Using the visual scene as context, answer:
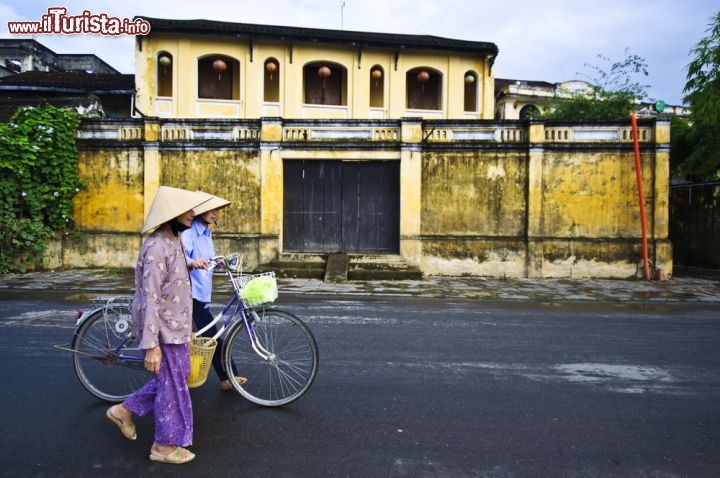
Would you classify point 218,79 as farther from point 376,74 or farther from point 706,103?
point 706,103

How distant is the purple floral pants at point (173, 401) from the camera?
3551 millimetres

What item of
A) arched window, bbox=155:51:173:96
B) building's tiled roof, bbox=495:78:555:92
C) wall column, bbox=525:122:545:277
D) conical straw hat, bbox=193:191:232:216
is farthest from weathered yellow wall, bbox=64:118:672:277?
building's tiled roof, bbox=495:78:555:92

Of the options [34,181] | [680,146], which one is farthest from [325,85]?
[680,146]

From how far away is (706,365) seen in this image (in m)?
5.95

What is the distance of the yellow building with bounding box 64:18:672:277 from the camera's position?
14.3 metres

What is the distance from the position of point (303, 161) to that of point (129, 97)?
9.47 metres

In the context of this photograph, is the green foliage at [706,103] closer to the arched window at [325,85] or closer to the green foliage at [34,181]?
the arched window at [325,85]

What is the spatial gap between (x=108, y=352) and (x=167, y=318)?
124 centimetres

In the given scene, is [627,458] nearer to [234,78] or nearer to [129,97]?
[234,78]

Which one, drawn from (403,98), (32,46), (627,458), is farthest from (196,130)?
(32,46)

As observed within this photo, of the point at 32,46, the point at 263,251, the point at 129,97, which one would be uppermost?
the point at 32,46

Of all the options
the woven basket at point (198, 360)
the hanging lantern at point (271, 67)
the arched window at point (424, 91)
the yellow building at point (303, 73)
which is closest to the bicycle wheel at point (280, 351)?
the woven basket at point (198, 360)

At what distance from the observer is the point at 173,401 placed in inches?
142

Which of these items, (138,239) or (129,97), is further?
(129,97)
